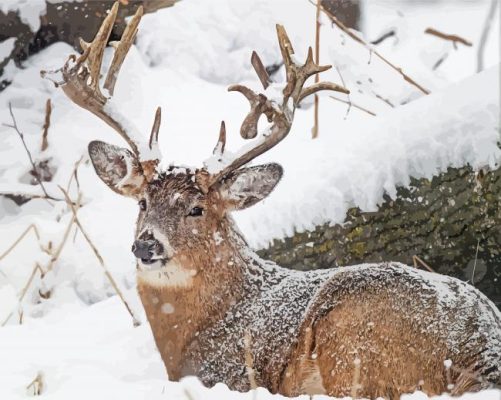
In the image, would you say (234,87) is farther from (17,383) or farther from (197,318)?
(17,383)

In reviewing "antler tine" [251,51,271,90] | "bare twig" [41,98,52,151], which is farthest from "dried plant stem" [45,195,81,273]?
"antler tine" [251,51,271,90]

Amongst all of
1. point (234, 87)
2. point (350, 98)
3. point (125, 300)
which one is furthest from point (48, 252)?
point (350, 98)

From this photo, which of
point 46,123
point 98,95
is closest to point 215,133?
point 98,95

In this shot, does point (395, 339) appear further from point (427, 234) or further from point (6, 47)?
point (6, 47)

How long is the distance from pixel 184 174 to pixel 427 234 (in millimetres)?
584

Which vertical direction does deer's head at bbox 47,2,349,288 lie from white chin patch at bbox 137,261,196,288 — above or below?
above

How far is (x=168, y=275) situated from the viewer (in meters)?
1.75

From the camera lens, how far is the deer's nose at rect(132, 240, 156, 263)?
64.0 inches

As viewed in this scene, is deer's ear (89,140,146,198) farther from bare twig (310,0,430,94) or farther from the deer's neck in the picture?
bare twig (310,0,430,94)

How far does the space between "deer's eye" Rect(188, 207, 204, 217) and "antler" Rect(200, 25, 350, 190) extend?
43 millimetres

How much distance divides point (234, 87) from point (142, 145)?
9.5 inches

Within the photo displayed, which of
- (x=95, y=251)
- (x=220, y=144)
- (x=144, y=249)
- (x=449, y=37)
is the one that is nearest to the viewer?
(x=144, y=249)

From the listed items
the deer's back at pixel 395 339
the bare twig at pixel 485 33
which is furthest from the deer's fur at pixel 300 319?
the bare twig at pixel 485 33

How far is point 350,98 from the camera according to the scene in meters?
2.09
